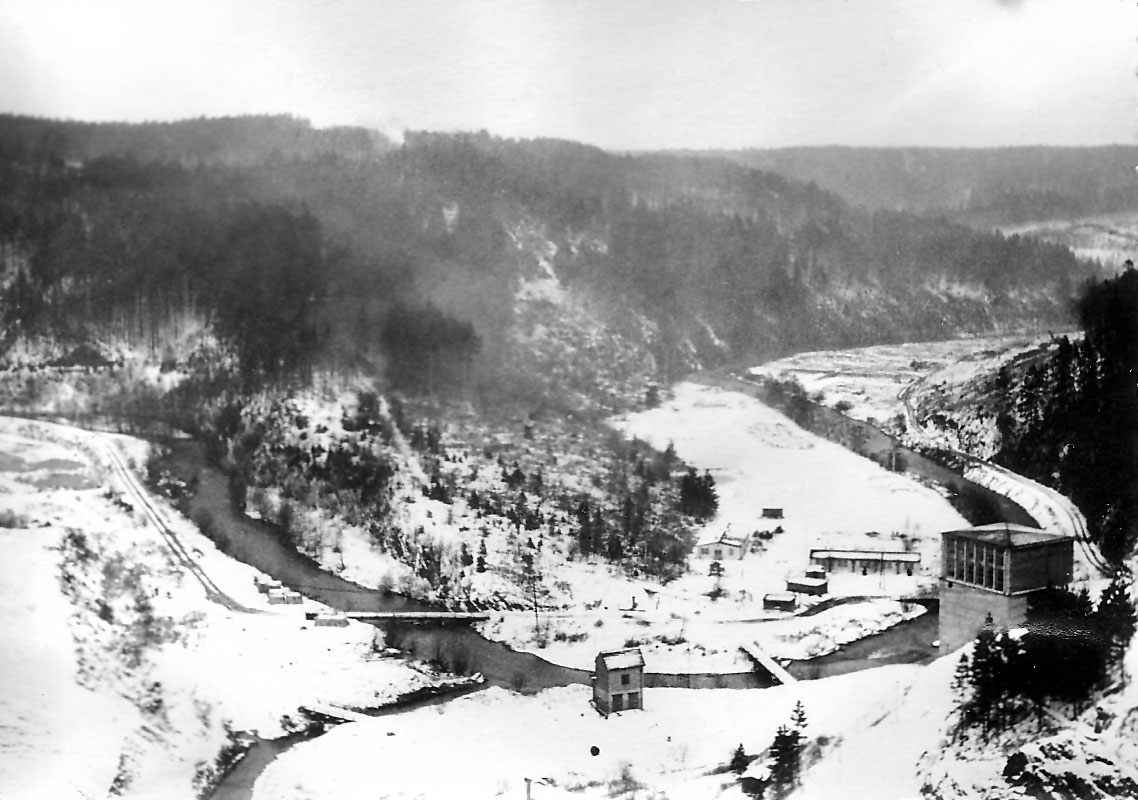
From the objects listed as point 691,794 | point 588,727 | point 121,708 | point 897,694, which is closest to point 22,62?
point 121,708

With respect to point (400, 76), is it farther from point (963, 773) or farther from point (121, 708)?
point (963, 773)

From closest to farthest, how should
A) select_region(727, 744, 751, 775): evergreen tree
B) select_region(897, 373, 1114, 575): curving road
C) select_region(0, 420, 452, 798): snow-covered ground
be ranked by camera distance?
1. select_region(0, 420, 452, 798): snow-covered ground
2. select_region(727, 744, 751, 775): evergreen tree
3. select_region(897, 373, 1114, 575): curving road

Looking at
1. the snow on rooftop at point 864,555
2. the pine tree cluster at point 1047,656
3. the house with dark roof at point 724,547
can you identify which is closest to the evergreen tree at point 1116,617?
the pine tree cluster at point 1047,656

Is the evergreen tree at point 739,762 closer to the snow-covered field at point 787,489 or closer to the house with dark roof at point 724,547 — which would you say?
the snow-covered field at point 787,489

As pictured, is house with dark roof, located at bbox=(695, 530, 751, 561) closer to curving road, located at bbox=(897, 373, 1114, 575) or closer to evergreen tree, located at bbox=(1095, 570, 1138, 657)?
curving road, located at bbox=(897, 373, 1114, 575)

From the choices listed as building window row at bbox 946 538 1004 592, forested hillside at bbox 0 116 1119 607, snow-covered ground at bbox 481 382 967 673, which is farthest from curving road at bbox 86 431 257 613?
building window row at bbox 946 538 1004 592

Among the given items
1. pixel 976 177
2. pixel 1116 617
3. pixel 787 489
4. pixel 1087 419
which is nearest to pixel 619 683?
pixel 787 489
